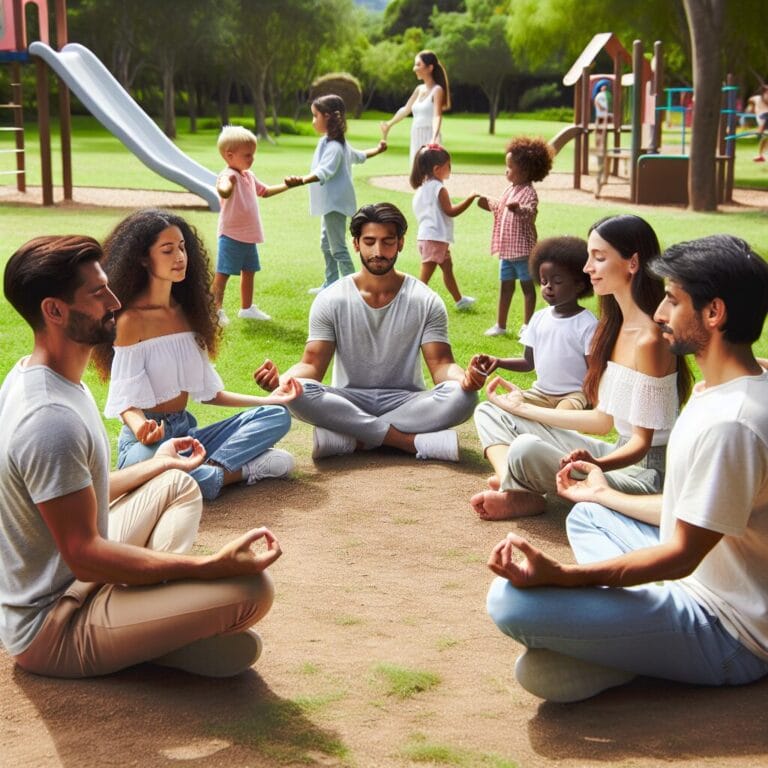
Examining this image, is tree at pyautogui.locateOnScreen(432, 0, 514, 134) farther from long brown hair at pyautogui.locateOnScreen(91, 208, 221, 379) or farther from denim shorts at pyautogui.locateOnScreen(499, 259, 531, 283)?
long brown hair at pyautogui.locateOnScreen(91, 208, 221, 379)

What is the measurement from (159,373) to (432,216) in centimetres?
494

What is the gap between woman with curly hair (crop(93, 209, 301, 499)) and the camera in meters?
5.31

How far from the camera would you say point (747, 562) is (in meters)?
3.34

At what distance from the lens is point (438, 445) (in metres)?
6.20

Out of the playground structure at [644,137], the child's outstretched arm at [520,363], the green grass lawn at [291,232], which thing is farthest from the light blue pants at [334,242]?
the playground structure at [644,137]

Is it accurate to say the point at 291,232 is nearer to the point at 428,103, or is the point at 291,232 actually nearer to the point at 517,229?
the point at 428,103

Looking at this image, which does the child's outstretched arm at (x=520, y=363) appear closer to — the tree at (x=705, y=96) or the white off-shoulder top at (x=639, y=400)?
the white off-shoulder top at (x=639, y=400)

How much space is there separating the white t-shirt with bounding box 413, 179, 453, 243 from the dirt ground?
18.1 ft

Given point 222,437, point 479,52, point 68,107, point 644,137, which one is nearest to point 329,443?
point 222,437

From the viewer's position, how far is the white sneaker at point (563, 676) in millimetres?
3441

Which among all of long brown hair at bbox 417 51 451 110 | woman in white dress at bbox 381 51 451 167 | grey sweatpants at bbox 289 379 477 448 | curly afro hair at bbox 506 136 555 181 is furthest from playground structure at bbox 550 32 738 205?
grey sweatpants at bbox 289 379 477 448

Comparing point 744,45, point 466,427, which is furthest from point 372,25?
point 466,427

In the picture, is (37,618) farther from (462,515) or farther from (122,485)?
(462,515)

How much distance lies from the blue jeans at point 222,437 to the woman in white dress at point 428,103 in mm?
8807
